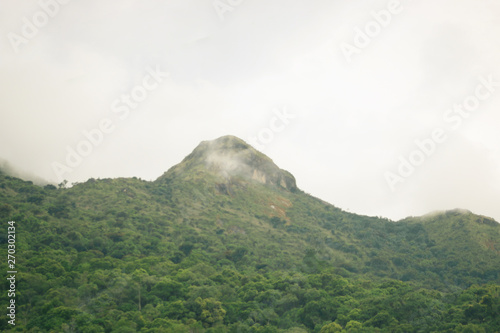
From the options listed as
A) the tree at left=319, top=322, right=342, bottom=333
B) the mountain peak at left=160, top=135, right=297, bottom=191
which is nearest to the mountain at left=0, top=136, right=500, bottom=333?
the tree at left=319, top=322, right=342, bottom=333

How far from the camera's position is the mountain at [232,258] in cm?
7312

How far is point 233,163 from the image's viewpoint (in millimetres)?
180625

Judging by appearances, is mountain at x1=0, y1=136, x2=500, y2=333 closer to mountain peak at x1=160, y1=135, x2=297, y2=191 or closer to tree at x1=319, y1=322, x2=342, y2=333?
tree at x1=319, y1=322, x2=342, y2=333

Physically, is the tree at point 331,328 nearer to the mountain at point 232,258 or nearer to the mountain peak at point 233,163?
the mountain at point 232,258

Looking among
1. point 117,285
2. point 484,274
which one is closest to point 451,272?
point 484,274

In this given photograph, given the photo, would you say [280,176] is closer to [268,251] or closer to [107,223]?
[268,251]

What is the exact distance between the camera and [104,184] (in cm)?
15150

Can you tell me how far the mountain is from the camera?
240 feet

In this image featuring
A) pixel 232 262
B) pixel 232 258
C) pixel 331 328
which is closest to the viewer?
pixel 331 328

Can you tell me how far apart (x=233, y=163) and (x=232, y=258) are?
67.2 m

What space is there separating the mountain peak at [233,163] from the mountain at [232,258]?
1.86 ft

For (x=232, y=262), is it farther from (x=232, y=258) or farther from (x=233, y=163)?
(x=233, y=163)

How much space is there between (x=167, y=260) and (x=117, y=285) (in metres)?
24.1

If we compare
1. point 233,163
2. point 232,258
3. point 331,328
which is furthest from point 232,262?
point 233,163
